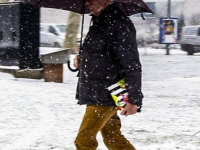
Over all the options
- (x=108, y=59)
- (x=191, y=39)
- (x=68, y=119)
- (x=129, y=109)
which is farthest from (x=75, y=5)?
(x=191, y=39)

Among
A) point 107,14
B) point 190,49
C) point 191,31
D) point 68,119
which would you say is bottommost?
point 190,49

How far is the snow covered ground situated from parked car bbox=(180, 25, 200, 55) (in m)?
16.5

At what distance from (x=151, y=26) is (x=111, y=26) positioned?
1169 inches

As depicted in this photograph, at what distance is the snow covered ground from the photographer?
5.50 meters

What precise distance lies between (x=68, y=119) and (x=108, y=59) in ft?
12.0

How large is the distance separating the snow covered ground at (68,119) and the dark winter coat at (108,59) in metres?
1.92

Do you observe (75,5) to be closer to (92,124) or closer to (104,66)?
(104,66)

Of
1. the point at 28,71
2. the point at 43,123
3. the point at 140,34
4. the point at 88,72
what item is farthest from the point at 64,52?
the point at 140,34

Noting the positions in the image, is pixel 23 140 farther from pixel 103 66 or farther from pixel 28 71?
pixel 28 71

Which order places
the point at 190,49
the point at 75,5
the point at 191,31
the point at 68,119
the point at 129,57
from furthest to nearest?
the point at 190,49 < the point at 191,31 < the point at 68,119 < the point at 75,5 < the point at 129,57

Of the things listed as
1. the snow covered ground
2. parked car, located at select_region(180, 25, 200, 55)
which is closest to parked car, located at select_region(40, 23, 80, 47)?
parked car, located at select_region(180, 25, 200, 55)

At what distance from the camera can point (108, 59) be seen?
11.2 ft

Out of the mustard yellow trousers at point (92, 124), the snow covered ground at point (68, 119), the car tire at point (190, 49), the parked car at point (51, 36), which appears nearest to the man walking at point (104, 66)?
the mustard yellow trousers at point (92, 124)

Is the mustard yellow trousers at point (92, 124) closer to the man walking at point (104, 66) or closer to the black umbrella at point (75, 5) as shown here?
the man walking at point (104, 66)
